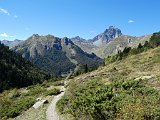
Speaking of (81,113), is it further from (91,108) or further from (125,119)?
(125,119)

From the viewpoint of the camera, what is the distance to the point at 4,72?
651 feet

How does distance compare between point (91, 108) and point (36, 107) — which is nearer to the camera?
point (91, 108)

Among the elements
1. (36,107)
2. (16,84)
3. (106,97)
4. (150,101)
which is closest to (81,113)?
(106,97)

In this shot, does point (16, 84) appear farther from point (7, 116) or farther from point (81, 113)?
point (81, 113)

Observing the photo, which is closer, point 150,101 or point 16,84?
point 150,101

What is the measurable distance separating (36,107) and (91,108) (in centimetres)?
2615

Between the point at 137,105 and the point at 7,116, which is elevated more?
the point at 137,105

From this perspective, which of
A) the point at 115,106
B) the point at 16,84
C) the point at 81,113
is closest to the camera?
the point at 115,106

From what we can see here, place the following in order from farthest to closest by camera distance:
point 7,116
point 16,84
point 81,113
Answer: point 16,84, point 7,116, point 81,113

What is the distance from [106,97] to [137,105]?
23.5 ft

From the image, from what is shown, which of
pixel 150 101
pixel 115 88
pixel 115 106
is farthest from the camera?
pixel 115 88

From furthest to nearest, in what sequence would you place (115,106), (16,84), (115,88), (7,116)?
(16,84) < (7,116) < (115,88) < (115,106)

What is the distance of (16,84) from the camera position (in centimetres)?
19312

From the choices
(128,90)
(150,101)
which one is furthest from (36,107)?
(150,101)
